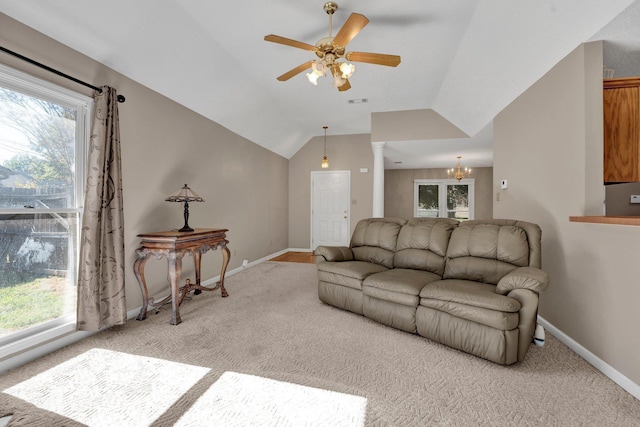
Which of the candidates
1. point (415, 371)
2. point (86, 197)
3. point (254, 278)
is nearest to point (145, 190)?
point (86, 197)

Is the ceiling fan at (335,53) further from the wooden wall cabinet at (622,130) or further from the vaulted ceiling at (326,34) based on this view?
the wooden wall cabinet at (622,130)

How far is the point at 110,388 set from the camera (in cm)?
174

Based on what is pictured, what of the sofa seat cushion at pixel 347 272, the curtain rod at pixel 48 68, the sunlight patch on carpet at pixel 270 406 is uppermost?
the curtain rod at pixel 48 68

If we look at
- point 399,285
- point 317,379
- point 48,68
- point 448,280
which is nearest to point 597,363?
point 448,280

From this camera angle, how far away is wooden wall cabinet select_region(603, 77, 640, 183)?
2129 mm

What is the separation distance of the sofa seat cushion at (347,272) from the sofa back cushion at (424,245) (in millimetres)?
290

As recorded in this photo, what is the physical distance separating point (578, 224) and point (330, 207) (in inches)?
200

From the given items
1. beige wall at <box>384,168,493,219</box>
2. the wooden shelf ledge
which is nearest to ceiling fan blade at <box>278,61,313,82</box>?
the wooden shelf ledge

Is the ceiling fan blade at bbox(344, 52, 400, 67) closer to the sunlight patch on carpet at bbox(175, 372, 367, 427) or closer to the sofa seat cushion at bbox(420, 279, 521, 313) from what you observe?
the sofa seat cushion at bbox(420, 279, 521, 313)

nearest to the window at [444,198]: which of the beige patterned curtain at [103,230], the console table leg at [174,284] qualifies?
the console table leg at [174,284]

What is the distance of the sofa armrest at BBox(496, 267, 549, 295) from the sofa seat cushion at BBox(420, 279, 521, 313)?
81 mm

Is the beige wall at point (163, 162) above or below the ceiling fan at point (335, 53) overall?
below

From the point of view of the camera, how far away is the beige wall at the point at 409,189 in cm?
802

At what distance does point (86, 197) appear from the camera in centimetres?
232
